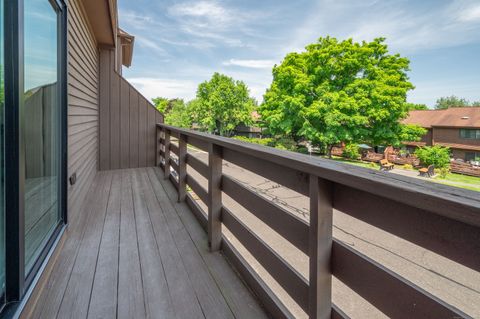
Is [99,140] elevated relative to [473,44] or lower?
lower

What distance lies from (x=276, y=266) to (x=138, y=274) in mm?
891

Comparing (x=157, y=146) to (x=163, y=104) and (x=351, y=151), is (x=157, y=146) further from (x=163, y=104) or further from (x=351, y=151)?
(x=163, y=104)

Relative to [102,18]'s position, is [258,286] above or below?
below

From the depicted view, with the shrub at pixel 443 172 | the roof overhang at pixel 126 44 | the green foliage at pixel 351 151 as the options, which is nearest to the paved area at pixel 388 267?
the roof overhang at pixel 126 44

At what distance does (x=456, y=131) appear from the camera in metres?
19.6

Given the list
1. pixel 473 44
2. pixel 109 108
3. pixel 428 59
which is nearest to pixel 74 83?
pixel 109 108

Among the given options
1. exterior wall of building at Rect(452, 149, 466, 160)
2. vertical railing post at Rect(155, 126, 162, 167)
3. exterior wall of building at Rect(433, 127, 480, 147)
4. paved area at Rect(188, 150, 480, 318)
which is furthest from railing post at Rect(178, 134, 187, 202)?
exterior wall of building at Rect(452, 149, 466, 160)


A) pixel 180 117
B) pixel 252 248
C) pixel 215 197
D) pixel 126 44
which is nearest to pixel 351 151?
pixel 126 44

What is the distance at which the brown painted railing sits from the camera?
1.81 feet

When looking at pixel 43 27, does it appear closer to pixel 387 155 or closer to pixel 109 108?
pixel 109 108

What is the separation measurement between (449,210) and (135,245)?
79.3 inches

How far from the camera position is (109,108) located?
5.20 meters

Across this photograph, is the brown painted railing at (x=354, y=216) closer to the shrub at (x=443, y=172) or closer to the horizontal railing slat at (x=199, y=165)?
the horizontal railing slat at (x=199, y=165)

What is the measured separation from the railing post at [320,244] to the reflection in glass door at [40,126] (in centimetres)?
133
